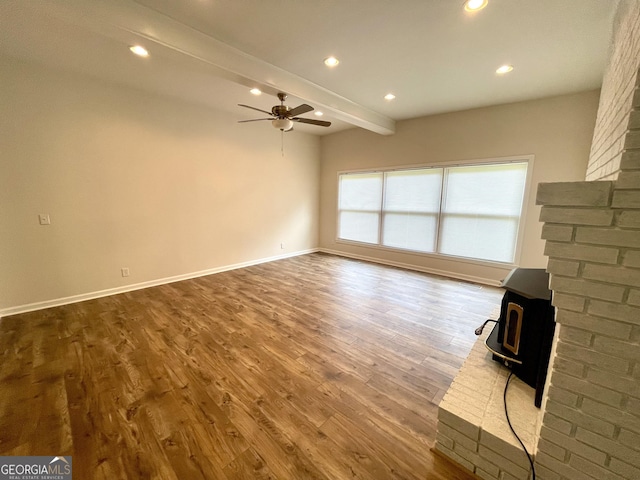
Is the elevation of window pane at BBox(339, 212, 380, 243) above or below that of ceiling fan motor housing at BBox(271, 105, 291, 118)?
below

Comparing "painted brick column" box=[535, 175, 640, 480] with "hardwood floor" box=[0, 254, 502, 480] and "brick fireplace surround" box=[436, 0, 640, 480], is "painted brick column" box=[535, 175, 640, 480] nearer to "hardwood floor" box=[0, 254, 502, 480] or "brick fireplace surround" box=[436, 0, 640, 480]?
"brick fireplace surround" box=[436, 0, 640, 480]

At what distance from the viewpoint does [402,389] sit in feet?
5.98

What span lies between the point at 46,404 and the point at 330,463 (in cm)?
196

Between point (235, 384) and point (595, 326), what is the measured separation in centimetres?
209

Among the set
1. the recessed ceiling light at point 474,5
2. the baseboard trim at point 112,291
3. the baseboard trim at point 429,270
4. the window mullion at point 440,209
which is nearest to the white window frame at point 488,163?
the window mullion at point 440,209

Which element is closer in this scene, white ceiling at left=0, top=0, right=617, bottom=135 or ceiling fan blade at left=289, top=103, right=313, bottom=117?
white ceiling at left=0, top=0, right=617, bottom=135

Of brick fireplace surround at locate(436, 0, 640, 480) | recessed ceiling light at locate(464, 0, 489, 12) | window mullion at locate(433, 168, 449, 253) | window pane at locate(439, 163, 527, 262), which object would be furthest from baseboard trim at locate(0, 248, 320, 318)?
recessed ceiling light at locate(464, 0, 489, 12)

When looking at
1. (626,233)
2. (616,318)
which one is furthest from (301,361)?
(626,233)

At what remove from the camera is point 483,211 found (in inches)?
163

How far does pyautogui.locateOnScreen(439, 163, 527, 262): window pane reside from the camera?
3.87 metres

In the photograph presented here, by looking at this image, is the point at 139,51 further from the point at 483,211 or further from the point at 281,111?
the point at 483,211

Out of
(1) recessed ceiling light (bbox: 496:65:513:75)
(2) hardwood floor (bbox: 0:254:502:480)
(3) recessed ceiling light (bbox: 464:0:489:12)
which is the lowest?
(2) hardwood floor (bbox: 0:254:502:480)

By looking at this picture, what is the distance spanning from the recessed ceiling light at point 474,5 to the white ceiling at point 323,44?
0.05 m

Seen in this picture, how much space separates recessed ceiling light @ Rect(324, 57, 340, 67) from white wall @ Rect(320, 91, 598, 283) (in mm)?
2476
